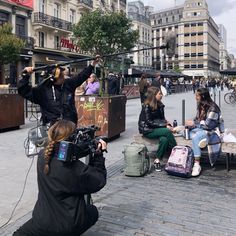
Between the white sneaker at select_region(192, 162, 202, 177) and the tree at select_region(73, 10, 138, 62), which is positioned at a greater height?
the tree at select_region(73, 10, 138, 62)

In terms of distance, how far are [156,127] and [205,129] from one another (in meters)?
0.80

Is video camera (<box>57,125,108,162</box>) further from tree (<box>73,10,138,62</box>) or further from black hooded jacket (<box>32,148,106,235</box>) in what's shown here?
tree (<box>73,10,138,62</box>)

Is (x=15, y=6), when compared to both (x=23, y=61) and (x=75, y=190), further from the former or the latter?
(x=75, y=190)

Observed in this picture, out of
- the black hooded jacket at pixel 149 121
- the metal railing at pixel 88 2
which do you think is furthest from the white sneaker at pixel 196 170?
the metal railing at pixel 88 2

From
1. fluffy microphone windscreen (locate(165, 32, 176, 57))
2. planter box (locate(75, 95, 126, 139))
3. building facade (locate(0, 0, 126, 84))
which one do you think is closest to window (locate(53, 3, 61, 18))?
building facade (locate(0, 0, 126, 84))

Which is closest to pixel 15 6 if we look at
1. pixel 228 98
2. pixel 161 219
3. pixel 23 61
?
pixel 23 61

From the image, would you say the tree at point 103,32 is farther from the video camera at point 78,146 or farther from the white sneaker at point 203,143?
the video camera at point 78,146

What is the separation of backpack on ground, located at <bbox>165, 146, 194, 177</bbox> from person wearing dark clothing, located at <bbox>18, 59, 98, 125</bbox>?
175 cm

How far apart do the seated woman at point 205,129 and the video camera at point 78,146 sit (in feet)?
9.27

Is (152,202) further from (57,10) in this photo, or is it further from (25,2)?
(57,10)

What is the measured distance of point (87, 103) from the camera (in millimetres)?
8734

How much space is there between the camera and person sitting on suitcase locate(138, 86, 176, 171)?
6348 millimetres

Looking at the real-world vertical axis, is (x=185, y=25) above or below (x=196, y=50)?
above

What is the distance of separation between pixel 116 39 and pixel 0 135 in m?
21.6
